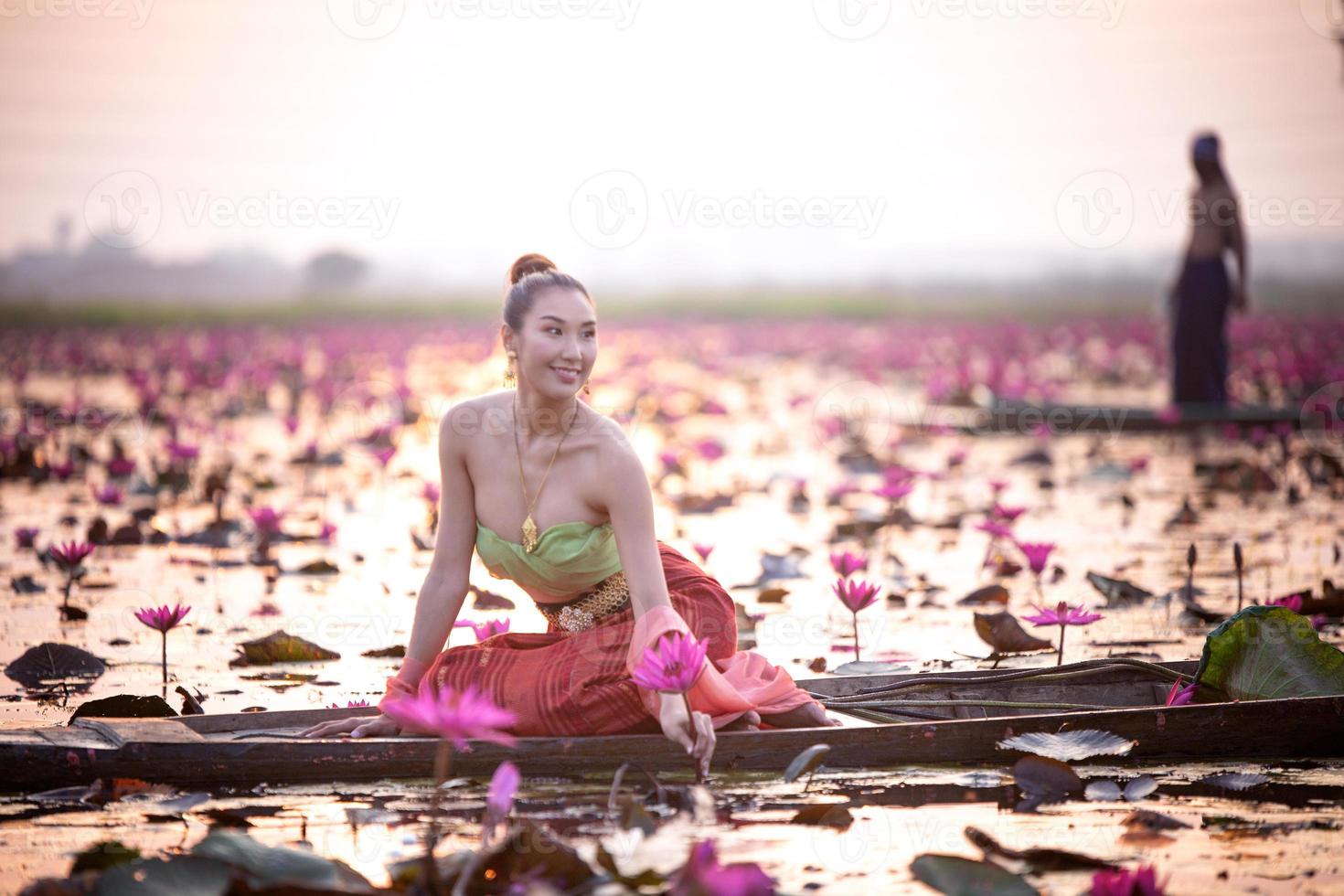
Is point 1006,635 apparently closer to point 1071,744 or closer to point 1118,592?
point 1118,592

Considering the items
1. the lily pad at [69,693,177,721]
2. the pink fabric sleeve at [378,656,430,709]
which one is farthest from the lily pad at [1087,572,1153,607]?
the lily pad at [69,693,177,721]

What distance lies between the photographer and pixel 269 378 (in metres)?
14.4

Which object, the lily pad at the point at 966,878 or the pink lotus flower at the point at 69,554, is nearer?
the lily pad at the point at 966,878

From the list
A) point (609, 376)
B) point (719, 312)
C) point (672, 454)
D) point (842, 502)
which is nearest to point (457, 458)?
point (842, 502)

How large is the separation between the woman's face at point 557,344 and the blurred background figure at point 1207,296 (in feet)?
26.3

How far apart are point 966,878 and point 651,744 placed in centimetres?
99

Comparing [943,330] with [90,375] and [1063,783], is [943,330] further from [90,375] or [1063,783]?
[1063,783]

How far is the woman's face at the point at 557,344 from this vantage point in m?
3.66

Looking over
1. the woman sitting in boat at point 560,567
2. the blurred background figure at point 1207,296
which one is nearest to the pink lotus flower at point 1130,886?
the woman sitting in boat at point 560,567

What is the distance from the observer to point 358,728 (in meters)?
3.64

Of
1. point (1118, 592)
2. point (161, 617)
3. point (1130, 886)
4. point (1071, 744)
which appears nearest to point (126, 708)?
point (161, 617)

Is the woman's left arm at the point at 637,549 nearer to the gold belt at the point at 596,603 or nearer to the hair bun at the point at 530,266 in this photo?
the gold belt at the point at 596,603

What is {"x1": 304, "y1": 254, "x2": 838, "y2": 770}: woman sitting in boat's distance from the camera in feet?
11.9

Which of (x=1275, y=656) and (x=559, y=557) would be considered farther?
(x=1275, y=656)
